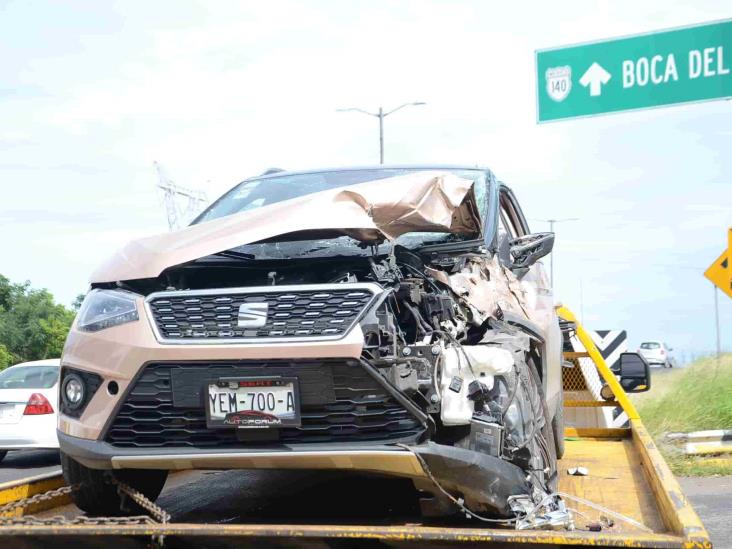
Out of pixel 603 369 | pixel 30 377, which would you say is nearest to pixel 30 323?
pixel 30 377

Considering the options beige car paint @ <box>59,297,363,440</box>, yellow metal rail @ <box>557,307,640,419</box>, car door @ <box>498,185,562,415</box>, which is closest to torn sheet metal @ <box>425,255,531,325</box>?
car door @ <box>498,185,562,415</box>

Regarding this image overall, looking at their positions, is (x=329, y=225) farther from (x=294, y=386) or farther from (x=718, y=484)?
(x=718, y=484)

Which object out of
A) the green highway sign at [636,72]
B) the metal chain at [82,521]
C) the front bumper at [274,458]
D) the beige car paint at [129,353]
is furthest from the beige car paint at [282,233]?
the green highway sign at [636,72]

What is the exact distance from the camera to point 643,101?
1433 cm

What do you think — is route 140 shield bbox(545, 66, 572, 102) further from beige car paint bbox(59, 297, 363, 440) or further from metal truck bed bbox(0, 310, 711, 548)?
beige car paint bbox(59, 297, 363, 440)

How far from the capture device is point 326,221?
154 inches

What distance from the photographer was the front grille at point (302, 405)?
356cm

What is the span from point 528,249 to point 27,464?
9.33 meters

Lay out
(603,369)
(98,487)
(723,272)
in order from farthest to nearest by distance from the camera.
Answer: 1. (723,272)
2. (603,369)
3. (98,487)

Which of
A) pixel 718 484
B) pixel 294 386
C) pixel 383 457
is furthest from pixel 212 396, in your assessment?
pixel 718 484

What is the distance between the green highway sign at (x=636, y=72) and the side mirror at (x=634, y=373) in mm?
8228

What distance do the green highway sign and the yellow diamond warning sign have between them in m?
2.82

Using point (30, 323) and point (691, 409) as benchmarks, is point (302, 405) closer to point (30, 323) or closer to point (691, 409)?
point (691, 409)

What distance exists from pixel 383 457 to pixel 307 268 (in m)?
0.94
